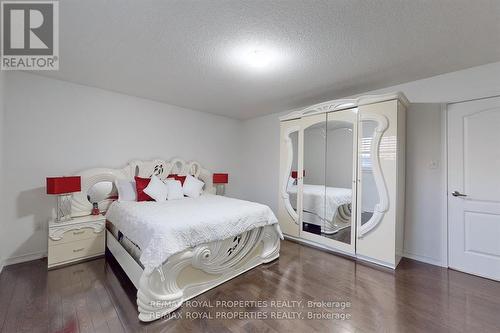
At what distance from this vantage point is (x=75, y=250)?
8.93 ft

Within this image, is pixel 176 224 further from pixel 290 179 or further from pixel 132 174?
pixel 290 179

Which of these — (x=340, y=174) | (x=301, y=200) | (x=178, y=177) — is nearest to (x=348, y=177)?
(x=340, y=174)

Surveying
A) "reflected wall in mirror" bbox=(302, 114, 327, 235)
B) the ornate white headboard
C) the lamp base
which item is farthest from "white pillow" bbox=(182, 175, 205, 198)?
"reflected wall in mirror" bbox=(302, 114, 327, 235)

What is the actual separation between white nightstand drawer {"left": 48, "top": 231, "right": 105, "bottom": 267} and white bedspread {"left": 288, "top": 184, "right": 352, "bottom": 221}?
121 inches

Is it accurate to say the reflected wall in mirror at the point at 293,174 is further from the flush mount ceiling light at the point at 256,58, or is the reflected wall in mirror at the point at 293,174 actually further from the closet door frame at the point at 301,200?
the flush mount ceiling light at the point at 256,58

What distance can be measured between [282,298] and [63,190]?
2.83 meters

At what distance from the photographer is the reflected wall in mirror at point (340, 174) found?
304 cm

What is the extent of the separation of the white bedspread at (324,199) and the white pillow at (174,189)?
82.3 inches

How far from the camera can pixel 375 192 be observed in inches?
110

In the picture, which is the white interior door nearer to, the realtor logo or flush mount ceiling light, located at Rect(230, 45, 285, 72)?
flush mount ceiling light, located at Rect(230, 45, 285, 72)

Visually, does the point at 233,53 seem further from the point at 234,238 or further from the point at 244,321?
the point at 244,321

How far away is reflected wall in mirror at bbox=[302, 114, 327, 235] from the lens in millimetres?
3365

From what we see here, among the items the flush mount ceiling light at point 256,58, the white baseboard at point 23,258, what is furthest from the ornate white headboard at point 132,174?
the flush mount ceiling light at point 256,58

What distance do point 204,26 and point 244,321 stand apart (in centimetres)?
249
